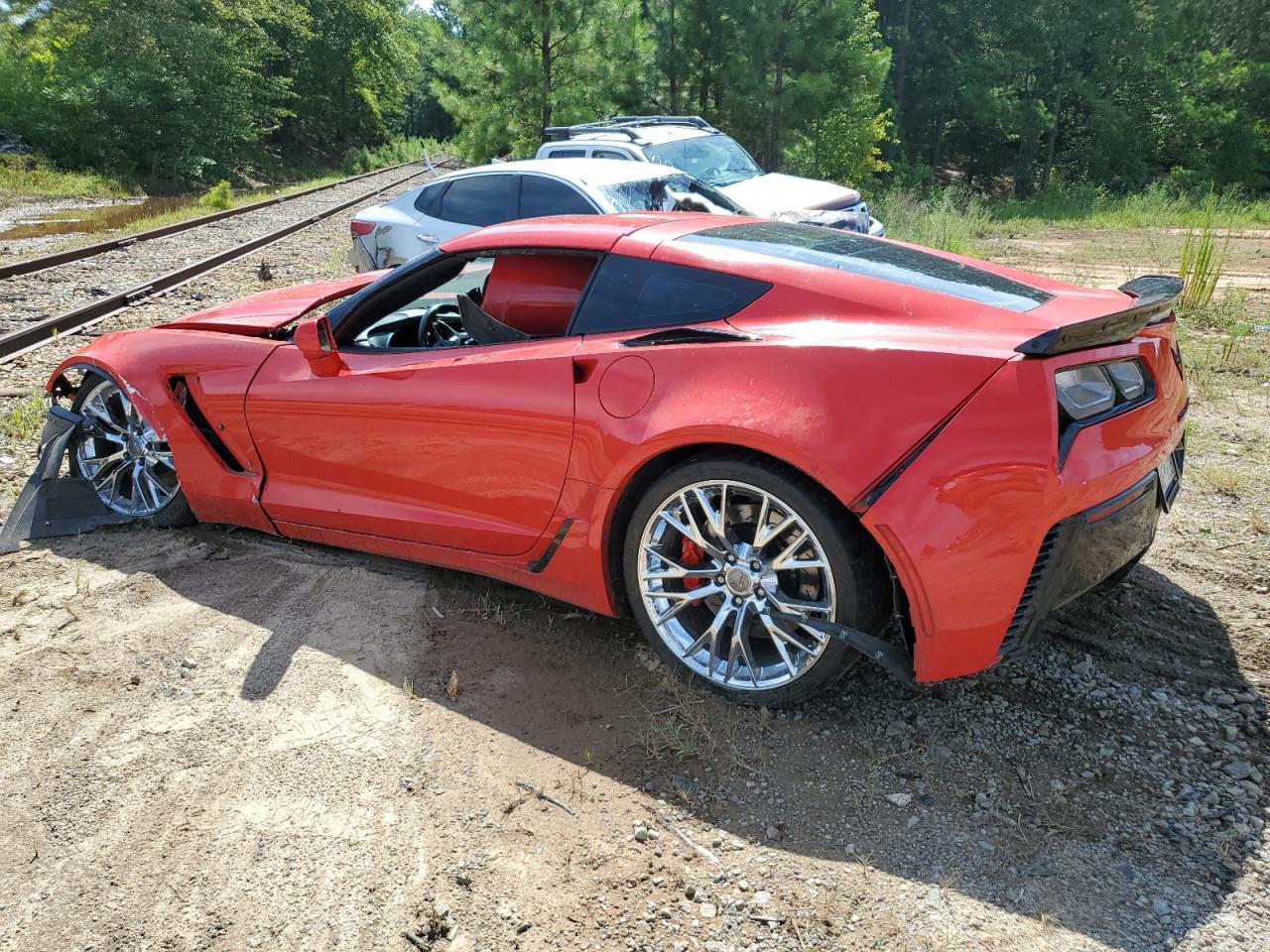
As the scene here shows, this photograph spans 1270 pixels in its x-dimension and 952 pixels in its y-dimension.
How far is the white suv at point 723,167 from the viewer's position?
32.3 ft

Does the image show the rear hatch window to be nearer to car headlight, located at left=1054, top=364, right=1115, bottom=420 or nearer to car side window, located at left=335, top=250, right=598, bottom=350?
car headlight, located at left=1054, top=364, right=1115, bottom=420

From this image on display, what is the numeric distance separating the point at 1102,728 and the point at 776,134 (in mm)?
23674

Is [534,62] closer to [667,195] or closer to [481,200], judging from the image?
[481,200]

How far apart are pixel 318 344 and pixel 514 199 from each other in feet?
17.6

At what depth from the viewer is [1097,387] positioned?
2619 millimetres

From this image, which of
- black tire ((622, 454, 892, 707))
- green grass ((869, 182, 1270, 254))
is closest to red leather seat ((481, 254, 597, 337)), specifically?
black tire ((622, 454, 892, 707))

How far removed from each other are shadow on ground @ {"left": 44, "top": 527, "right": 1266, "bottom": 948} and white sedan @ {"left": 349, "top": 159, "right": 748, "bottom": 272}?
5.31m

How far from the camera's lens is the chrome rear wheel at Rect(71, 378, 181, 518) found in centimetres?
445

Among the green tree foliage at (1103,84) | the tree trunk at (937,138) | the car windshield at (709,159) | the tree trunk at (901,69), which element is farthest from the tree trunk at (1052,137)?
the car windshield at (709,159)

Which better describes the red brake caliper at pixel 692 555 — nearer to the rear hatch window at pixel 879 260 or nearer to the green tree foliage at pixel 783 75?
the rear hatch window at pixel 879 260

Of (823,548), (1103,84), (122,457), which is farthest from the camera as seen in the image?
(1103,84)

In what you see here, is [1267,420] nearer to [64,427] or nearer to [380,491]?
[380,491]

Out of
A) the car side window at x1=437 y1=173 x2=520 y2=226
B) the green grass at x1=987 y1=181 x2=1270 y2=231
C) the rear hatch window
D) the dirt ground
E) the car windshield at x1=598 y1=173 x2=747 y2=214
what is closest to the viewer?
the dirt ground

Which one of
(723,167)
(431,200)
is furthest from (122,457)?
(723,167)
